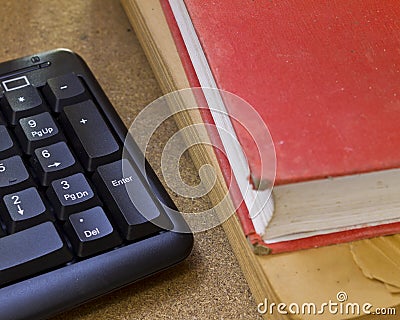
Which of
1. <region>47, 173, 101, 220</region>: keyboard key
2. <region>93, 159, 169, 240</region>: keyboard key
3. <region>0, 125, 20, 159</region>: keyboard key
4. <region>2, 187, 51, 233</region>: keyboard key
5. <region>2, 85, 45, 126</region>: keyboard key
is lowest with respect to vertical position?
<region>93, 159, 169, 240</region>: keyboard key

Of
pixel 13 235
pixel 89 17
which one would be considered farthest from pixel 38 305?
pixel 89 17

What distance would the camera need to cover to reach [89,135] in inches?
→ 20.3

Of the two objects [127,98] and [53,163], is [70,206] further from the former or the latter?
[127,98]

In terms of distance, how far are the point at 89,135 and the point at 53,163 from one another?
0.04 m

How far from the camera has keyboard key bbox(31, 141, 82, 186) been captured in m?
0.49

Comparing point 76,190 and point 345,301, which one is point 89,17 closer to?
point 76,190

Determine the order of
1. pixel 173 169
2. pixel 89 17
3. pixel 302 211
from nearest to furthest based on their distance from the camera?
1. pixel 302 211
2. pixel 173 169
3. pixel 89 17

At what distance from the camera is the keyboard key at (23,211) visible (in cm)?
46

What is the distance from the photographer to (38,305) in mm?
437

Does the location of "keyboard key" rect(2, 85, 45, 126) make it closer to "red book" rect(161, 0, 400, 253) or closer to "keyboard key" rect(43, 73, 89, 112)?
"keyboard key" rect(43, 73, 89, 112)

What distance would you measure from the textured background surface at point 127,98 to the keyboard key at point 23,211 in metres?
0.06

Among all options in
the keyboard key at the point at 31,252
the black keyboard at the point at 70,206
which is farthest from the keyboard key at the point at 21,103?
the keyboard key at the point at 31,252

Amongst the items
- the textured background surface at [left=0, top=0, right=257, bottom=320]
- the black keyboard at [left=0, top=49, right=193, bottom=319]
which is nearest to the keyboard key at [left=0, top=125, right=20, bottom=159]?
the black keyboard at [left=0, top=49, right=193, bottom=319]

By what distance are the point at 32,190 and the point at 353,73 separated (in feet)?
0.72
